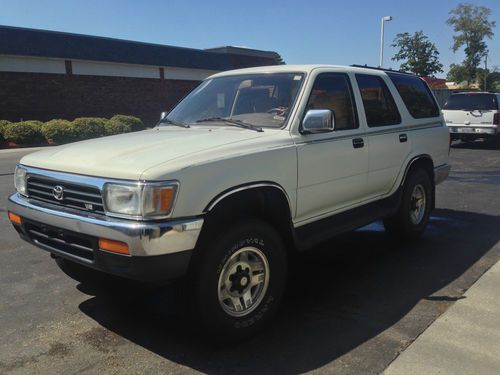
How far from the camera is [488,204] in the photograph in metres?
7.98

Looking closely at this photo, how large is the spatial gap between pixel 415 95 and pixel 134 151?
375cm

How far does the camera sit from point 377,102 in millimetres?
5125

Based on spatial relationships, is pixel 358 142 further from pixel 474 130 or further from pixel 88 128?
pixel 88 128

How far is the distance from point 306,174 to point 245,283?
1.02 meters

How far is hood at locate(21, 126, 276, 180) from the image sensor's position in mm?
3168

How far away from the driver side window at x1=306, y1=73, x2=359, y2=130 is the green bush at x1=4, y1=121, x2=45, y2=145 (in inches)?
692

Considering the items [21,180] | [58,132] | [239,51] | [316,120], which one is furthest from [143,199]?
[239,51]

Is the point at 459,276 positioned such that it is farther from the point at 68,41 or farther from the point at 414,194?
the point at 68,41

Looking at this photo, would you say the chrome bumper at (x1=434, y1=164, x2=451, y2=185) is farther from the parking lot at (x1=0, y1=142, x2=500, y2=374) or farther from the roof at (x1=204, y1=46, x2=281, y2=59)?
the roof at (x1=204, y1=46, x2=281, y2=59)

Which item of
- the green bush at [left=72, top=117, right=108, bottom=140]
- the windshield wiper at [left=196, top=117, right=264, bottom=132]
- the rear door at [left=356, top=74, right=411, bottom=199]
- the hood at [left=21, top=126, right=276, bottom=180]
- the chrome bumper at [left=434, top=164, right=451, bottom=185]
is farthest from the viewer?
the green bush at [left=72, top=117, right=108, bottom=140]

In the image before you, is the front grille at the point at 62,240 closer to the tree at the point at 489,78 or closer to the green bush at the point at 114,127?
the green bush at the point at 114,127

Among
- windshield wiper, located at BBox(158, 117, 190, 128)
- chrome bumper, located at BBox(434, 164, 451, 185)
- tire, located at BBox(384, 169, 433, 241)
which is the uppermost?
windshield wiper, located at BBox(158, 117, 190, 128)

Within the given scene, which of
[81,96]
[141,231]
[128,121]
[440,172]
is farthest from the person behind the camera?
[81,96]

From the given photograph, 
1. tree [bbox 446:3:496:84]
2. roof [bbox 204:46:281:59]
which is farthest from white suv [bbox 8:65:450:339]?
tree [bbox 446:3:496:84]
